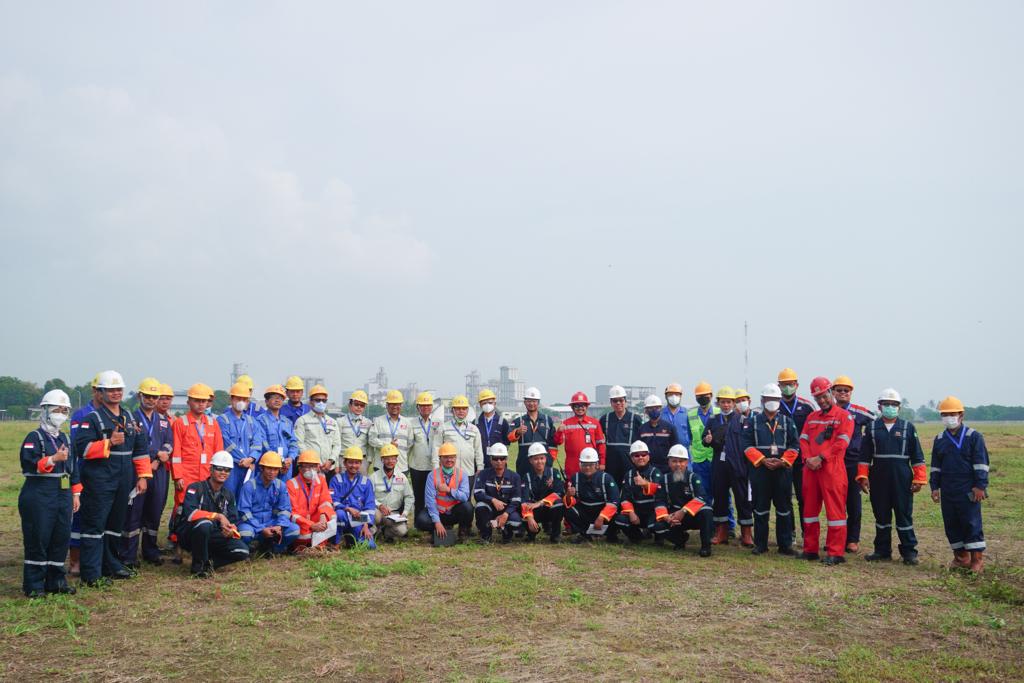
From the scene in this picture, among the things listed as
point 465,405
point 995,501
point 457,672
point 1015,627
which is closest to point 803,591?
point 1015,627

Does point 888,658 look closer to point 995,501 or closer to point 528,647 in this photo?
point 528,647

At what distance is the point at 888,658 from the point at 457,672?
330 cm

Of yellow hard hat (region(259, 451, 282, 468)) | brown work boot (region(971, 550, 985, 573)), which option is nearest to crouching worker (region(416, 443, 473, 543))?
yellow hard hat (region(259, 451, 282, 468))

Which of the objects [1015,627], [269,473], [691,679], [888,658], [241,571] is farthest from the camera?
[269,473]

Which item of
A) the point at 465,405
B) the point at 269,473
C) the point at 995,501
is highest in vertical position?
the point at 465,405

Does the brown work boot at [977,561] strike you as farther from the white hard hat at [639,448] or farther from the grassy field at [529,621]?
the white hard hat at [639,448]

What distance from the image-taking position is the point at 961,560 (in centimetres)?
869

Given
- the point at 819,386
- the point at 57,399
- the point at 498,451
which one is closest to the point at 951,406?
the point at 819,386

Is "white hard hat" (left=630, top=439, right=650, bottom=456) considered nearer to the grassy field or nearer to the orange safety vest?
the grassy field

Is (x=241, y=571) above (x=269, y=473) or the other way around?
the other way around

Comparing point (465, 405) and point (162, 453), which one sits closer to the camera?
point (162, 453)

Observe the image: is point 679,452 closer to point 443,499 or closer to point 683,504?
point 683,504

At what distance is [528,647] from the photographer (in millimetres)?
5945

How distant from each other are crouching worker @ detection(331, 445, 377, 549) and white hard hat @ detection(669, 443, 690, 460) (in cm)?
409
